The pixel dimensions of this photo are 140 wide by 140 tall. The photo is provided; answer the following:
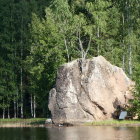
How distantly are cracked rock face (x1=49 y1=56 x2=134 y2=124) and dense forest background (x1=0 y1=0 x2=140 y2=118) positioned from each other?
8.50 metres

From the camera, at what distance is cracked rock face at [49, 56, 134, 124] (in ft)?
154

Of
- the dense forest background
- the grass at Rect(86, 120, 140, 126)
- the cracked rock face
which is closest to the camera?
the grass at Rect(86, 120, 140, 126)

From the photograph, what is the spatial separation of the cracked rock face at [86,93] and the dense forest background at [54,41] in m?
8.50

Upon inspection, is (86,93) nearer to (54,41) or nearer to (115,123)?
(115,123)

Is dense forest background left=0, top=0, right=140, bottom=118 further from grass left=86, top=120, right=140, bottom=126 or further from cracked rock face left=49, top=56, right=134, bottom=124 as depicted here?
grass left=86, top=120, right=140, bottom=126

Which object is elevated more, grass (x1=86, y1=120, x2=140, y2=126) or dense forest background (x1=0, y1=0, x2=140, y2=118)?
dense forest background (x1=0, y1=0, x2=140, y2=118)

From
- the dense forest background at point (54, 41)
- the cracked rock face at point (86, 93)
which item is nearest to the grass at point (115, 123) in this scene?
the cracked rock face at point (86, 93)

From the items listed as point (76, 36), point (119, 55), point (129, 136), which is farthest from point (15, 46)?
point (129, 136)

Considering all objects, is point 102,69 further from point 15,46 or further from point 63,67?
point 15,46

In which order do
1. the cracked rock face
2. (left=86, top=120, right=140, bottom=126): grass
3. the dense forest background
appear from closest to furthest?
(left=86, top=120, right=140, bottom=126): grass < the cracked rock face < the dense forest background

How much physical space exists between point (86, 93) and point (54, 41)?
50.6ft

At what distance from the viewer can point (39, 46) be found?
62.0 m

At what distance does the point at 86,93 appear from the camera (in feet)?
156

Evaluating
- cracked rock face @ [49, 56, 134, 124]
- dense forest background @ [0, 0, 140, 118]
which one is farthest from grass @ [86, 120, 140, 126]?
dense forest background @ [0, 0, 140, 118]
